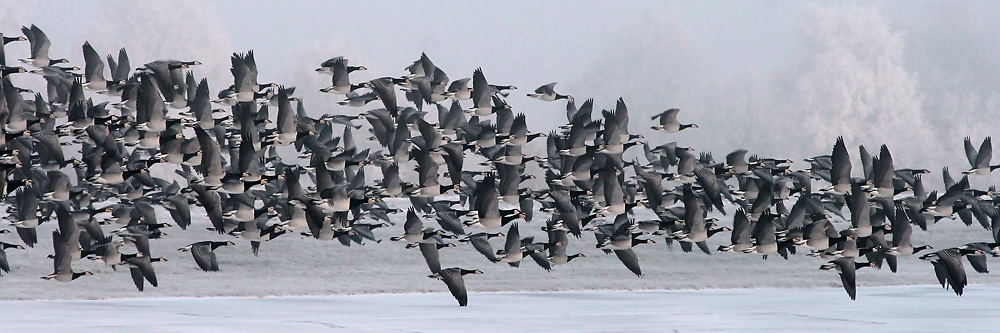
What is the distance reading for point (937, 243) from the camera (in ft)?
121

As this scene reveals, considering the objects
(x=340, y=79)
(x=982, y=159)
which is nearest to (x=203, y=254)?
(x=340, y=79)

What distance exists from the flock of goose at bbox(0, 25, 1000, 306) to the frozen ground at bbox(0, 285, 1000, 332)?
877mm

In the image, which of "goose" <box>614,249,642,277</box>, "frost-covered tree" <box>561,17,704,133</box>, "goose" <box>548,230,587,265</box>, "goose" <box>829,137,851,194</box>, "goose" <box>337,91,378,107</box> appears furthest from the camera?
"frost-covered tree" <box>561,17,704,133</box>

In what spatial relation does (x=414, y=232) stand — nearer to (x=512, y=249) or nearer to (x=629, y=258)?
(x=512, y=249)

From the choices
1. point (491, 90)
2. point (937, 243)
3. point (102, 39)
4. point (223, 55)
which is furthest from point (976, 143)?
point (491, 90)

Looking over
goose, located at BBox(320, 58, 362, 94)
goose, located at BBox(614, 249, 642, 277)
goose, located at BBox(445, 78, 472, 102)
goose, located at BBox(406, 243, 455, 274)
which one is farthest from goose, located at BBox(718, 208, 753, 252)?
goose, located at BBox(320, 58, 362, 94)

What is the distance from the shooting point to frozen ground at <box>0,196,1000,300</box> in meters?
26.5

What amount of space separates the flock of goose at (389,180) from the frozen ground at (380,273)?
3989mm

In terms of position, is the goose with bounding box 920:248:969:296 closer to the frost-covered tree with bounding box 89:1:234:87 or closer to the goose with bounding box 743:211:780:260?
Answer: the goose with bounding box 743:211:780:260

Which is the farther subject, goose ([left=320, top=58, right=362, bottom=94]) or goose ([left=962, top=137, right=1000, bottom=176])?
goose ([left=962, top=137, right=1000, bottom=176])

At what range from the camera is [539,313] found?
21.7m

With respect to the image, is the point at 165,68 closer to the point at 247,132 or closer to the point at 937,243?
the point at 247,132

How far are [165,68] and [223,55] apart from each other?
173ft

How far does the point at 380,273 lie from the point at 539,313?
8141mm
